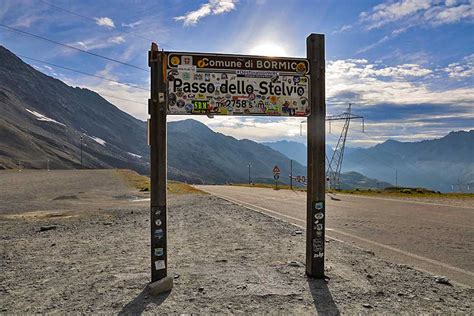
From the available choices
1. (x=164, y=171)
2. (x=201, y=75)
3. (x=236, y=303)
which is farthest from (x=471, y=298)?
(x=201, y=75)

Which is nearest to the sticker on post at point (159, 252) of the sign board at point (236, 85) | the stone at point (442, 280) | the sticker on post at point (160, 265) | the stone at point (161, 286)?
the sticker on post at point (160, 265)

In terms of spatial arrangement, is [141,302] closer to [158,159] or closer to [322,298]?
[158,159]

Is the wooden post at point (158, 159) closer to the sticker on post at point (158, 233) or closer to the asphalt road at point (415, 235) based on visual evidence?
the sticker on post at point (158, 233)

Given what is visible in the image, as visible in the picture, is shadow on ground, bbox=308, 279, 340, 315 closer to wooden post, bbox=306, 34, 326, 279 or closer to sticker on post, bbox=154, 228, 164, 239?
wooden post, bbox=306, 34, 326, 279

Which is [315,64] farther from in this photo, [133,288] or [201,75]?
[133,288]

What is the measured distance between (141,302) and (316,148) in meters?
3.69

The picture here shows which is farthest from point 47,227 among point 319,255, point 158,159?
point 319,255

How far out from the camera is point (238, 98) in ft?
19.9

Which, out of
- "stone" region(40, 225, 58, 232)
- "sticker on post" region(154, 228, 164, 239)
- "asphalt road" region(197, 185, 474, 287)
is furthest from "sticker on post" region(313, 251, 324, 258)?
"stone" region(40, 225, 58, 232)

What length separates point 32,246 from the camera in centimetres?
862

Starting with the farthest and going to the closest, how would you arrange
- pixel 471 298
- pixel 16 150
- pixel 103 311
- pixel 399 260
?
pixel 16 150, pixel 399 260, pixel 471 298, pixel 103 311

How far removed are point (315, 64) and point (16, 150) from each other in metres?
155

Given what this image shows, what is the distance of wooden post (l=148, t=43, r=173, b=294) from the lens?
5586 mm

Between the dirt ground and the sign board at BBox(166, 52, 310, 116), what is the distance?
110 inches
